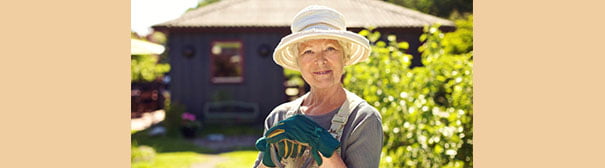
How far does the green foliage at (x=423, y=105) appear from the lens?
266cm

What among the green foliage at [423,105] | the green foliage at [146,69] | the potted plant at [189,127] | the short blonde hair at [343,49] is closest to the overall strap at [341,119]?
the short blonde hair at [343,49]

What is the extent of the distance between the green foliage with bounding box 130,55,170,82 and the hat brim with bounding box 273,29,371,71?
798 cm

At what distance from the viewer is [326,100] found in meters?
1.58

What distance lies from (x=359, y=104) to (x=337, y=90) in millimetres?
100

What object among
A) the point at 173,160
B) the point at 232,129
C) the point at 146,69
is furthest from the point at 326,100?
the point at 146,69

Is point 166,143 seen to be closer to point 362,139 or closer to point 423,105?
point 423,105

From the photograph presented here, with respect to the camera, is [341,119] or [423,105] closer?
[341,119]

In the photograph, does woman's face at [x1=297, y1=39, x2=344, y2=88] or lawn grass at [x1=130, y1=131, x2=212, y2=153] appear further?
lawn grass at [x1=130, y1=131, x2=212, y2=153]

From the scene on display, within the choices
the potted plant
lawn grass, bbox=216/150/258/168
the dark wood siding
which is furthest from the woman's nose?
the dark wood siding

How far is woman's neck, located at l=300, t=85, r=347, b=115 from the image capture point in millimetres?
1568

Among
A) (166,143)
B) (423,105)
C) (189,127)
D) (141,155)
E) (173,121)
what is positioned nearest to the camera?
(423,105)

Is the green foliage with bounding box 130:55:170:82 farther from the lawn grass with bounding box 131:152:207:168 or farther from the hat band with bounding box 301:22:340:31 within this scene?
the hat band with bounding box 301:22:340:31

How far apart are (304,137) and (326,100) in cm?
25

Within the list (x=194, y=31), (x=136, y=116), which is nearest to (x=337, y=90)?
(x=194, y=31)
